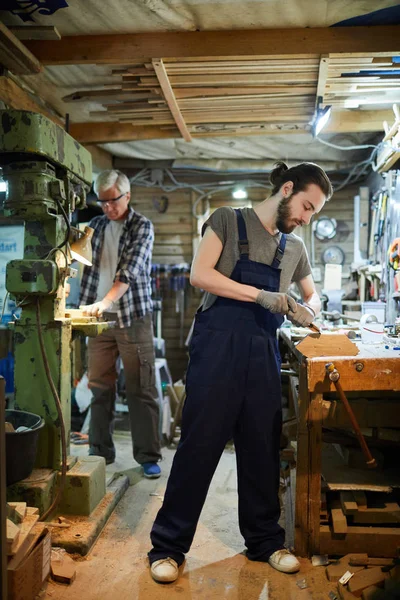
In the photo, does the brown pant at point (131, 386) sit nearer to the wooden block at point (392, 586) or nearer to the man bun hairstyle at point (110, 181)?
the man bun hairstyle at point (110, 181)

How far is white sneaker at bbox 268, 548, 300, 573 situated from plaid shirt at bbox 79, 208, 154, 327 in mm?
1870

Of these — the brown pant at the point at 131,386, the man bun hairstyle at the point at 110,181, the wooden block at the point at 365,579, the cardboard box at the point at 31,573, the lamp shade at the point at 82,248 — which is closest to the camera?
the cardboard box at the point at 31,573

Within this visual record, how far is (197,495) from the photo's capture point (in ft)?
7.59

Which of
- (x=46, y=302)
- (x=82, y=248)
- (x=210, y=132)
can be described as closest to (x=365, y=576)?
(x=46, y=302)

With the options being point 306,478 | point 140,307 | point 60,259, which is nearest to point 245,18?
point 60,259

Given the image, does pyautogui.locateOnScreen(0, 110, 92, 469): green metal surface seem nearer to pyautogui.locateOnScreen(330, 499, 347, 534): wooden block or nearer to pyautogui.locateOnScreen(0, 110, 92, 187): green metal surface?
pyautogui.locateOnScreen(0, 110, 92, 187): green metal surface

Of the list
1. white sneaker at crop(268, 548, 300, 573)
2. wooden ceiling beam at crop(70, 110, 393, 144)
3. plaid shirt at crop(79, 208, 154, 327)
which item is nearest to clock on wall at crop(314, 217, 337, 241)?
wooden ceiling beam at crop(70, 110, 393, 144)

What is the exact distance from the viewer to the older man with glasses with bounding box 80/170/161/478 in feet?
11.9

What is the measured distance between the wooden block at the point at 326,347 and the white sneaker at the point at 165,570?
114 centimetres

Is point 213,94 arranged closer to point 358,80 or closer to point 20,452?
point 358,80

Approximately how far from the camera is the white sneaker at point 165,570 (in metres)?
2.23

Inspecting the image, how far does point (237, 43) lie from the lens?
9.59 ft

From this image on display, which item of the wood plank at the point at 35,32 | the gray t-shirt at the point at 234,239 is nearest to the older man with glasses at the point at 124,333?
the wood plank at the point at 35,32

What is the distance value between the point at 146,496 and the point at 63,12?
297 cm
